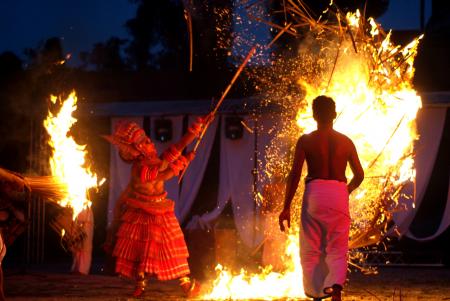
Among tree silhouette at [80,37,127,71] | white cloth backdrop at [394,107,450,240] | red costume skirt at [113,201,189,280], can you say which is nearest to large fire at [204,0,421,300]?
red costume skirt at [113,201,189,280]

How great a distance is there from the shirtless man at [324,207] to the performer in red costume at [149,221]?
2.16 m

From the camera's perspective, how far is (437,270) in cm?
1245

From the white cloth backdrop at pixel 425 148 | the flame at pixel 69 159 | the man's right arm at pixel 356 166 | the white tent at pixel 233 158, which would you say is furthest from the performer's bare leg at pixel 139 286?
the white cloth backdrop at pixel 425 148

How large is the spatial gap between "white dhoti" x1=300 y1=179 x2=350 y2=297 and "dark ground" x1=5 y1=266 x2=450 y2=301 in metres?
1.68

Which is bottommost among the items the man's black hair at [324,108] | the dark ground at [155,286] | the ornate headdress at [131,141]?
the dark ground at [155,286]

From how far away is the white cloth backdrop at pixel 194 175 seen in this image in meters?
14.7

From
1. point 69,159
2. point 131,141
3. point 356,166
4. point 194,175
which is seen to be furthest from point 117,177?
point 356,166

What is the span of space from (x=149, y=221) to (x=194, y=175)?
601 centimetres

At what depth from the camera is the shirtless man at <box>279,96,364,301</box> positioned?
6.68 m

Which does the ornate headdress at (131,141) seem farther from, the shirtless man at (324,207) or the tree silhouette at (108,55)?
the tree silhouette at (108,55)

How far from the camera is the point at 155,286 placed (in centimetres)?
1008

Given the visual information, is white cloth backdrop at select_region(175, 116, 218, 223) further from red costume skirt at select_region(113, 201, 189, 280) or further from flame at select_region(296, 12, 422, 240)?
flame at select_region(296, 12, 422, 240)

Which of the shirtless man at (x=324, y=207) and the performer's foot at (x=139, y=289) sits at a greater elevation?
the shirtless man at (x=324, y=207)

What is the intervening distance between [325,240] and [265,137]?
7.48 meters
